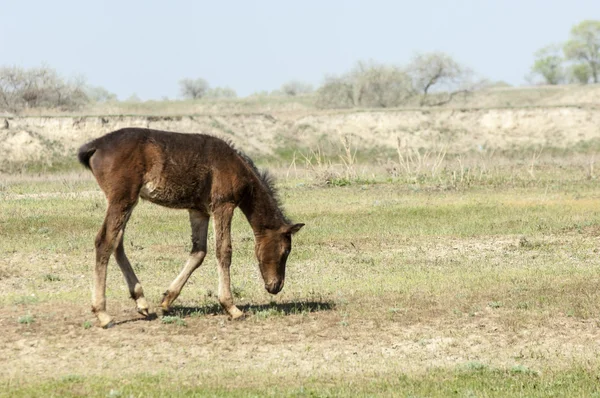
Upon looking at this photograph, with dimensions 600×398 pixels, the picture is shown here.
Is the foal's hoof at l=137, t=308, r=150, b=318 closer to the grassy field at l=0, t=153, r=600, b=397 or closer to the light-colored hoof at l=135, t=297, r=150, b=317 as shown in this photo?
the light-colored hoof at l=135, t=297, r=150, b=317

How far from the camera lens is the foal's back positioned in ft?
38.6

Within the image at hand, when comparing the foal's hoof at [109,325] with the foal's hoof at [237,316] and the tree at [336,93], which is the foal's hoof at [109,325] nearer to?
the foal's hoof at [237,316]

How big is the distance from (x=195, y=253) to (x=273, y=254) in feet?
3.37

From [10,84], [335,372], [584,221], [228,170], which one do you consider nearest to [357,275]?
[228,170]

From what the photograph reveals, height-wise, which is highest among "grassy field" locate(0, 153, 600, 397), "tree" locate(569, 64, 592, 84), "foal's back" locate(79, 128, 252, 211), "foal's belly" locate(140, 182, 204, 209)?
"tree" locate(569, 64, 592, 84)

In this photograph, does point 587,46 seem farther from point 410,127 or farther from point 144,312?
point 144,312

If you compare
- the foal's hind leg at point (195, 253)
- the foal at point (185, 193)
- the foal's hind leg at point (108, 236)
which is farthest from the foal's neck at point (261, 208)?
the foal's hind leg at point (108, 236)

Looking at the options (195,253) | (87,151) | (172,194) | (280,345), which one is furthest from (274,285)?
(87,151)

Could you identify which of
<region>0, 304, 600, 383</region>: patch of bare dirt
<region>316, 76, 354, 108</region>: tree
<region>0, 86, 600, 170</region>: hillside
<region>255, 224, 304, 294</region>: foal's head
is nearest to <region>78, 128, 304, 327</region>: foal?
<region>255, 224, 304, 294</region>: foal's head

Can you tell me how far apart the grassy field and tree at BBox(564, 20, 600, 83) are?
82613 mm

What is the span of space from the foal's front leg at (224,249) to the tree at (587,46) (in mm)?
96685

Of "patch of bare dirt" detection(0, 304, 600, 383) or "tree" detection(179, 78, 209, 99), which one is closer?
"patch of bare dirt" detection(0, 304, 600, 383)

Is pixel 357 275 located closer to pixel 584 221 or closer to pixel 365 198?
pixel 584 221

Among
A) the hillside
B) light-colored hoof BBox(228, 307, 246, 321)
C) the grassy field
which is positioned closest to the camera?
the grassy field
